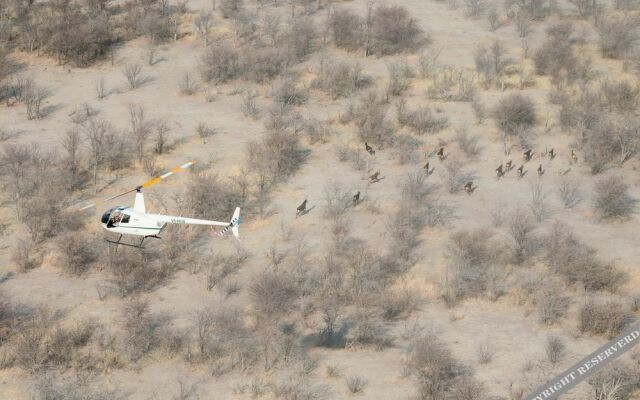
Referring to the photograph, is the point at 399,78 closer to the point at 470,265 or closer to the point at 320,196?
the point at 320,196

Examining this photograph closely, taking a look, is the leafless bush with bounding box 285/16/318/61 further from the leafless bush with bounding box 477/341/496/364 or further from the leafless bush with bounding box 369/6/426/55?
the leafless bush with bounding box 477/341/496/364

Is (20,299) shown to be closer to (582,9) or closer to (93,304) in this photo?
(93,304)

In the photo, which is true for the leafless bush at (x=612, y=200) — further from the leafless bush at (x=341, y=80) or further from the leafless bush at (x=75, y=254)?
the leafless bush at (x=75, y=254)

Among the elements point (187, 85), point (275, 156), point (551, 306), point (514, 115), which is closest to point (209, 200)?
point (275, 156)

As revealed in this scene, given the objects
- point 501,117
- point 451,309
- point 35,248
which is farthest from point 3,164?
point 501,117

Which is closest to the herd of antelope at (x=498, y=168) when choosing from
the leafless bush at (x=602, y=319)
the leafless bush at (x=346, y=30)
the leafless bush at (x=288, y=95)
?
the leafless bush at (x=288, y=95)

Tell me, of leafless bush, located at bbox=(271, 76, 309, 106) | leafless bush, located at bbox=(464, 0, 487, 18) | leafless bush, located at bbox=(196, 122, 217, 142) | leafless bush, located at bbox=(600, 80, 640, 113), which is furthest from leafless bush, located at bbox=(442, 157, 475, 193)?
leafless bush, located at bbox=(464, 0, 487, 18)

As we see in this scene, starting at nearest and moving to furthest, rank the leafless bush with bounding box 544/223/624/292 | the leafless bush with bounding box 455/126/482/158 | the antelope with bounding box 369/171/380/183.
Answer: the leafless bush with bounding box 544/223/624/292 → the antelope with bounding box 369/171/380/183 → the leafless bush with bounding box 455/126/482/158
